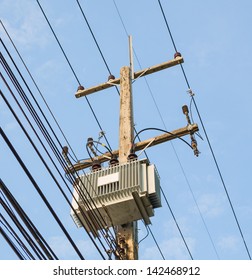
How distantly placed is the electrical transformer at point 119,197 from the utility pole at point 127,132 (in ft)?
0.75

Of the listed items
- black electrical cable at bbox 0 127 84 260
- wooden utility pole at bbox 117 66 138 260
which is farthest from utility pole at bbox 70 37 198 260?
black electrical cable at bbox 0 127 84 260

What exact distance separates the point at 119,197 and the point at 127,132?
1277mm

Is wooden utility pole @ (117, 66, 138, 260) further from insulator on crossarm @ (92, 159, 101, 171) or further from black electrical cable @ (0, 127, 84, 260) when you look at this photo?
black electrical cable @ (0, 127, 84, 260)

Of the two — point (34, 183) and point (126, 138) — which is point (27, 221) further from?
point (126, 138)

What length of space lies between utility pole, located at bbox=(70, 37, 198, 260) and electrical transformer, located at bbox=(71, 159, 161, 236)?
227 millimetres

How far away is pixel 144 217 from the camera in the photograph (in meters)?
7.05

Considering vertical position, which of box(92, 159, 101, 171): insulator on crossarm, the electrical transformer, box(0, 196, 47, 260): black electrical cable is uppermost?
box(92, 159, 101, 171): insulator on crossarm

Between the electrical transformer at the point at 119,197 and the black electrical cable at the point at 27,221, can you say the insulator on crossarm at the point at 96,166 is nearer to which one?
the electrical transformer at the point at 119,197

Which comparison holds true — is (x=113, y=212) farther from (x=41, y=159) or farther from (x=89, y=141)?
(x=89, y=141)

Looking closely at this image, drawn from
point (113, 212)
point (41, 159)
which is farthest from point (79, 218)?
point (41, 159)

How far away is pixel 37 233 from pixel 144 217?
2248 millimetres

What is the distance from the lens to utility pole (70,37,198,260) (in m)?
6.75

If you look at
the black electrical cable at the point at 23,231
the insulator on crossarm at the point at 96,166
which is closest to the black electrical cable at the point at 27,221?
the black electrical cable at the point at 23,231
